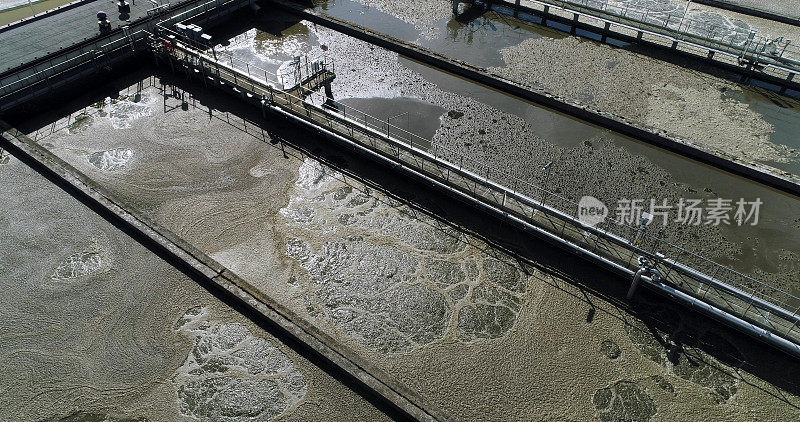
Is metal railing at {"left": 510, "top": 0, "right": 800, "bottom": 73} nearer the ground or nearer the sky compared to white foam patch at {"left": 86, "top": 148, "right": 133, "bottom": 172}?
nearer the sky

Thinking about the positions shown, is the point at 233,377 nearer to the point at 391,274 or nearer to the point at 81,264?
the point at 391,274

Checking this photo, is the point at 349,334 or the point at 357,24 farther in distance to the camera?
the point at 357,24

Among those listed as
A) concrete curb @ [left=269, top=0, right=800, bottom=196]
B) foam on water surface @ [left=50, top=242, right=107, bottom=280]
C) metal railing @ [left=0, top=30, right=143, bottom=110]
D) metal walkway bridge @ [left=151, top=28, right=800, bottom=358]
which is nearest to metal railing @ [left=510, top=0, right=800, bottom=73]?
concrete curb @ [left=269, top=0, right=800, bottom=196]

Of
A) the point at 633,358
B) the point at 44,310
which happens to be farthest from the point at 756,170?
the point at 44,310

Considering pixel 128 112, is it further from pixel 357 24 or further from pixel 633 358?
pixel 633 358

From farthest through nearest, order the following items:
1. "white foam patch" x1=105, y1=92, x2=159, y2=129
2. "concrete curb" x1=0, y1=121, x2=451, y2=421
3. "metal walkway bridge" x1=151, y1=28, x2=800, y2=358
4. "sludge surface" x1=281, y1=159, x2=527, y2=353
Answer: "white foam patch" x1=105, y1=92, x2=159, y2=129, "sludge surface" x1=281, y1=159, x2=527, y2=353, "metal walkway bridge" x1=151, y1=28, x2=800, y2=358, "concrete curb" x1=0, y1=121, x2=451, y2=421

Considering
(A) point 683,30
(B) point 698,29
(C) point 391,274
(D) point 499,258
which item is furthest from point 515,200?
(B) point 698,29

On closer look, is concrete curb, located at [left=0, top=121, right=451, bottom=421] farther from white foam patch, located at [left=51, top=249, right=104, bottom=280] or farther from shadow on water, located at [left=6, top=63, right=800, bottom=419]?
white foam patch, located at [left=51, top=249, right=104, bottom=280]
